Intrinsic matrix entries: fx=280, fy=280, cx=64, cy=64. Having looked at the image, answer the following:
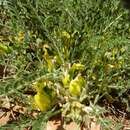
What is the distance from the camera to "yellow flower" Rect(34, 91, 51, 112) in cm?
143

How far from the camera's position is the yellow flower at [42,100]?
56.2 inches

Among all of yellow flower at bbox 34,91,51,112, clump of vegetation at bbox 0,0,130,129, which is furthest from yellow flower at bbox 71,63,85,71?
yellow flower at bbox 34,91,51,112

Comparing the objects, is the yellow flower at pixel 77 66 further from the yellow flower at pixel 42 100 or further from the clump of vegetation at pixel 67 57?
the yellow flower at pixel 42 100

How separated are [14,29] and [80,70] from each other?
1.55 feet

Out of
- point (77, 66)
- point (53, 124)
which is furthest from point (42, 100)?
point (77, 66)

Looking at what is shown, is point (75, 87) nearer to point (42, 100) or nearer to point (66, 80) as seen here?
point (66, 80)

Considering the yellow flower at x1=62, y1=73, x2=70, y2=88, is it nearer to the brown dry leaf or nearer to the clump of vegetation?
the clump of vegetation

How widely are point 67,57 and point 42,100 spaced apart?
0.30 metres

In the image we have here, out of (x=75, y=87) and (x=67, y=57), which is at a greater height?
(x=67, y=57)

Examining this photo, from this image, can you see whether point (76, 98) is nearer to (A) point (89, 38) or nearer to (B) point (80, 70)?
(B) point (80, 70)

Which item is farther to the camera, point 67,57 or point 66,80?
point 67,57

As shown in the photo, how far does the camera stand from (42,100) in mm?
1427

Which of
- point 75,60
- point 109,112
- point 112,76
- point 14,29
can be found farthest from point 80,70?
point 14,29

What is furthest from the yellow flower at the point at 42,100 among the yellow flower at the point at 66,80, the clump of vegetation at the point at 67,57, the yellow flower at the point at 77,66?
the yellow flower at the point at 77,66
